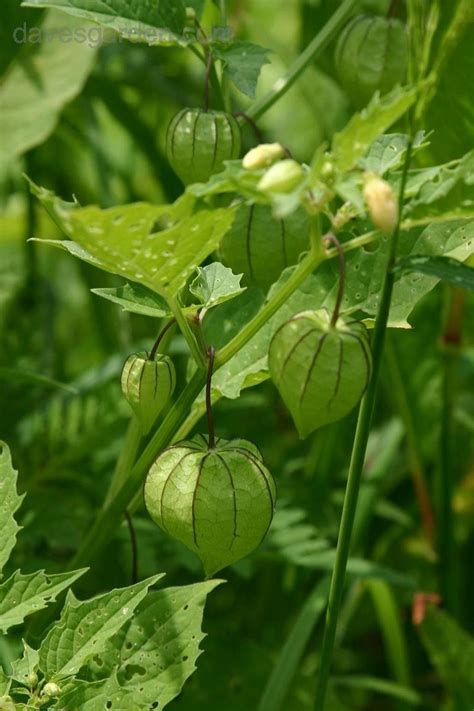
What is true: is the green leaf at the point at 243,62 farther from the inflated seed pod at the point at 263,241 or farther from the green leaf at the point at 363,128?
the green leaf at the point at 363,128

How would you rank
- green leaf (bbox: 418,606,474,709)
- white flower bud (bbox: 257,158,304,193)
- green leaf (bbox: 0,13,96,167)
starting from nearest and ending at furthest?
white flower bud (bbox: 257,158,304,193) → green leaf (bbox: 418,606,474,709) → green leaf (bbox: 0,13,96,167)

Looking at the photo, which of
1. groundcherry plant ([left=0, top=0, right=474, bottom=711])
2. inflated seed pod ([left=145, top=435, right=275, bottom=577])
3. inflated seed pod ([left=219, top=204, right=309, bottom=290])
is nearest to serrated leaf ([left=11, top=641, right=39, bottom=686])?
groundcherry plant ([left=0, top=0, right=474, bottom=711])

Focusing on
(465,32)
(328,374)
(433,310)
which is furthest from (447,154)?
(328,374)

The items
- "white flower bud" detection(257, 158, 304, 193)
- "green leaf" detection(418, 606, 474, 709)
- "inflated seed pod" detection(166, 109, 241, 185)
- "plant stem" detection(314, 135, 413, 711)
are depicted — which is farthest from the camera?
"green leaf" detection(418, 606, 474, 709)

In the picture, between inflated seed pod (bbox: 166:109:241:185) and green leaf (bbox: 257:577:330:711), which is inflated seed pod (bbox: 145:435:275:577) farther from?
green leaf (bbox: 257:577:330:711)

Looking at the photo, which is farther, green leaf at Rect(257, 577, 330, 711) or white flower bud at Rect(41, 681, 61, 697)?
green leaf at Rect(257, 577, 330, 711)

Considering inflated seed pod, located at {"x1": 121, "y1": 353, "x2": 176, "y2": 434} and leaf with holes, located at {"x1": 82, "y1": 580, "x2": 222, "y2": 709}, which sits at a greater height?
inflated seed pod, located at {"x1": 121, "y1": 353, "x2": 176, "y2": 434}
